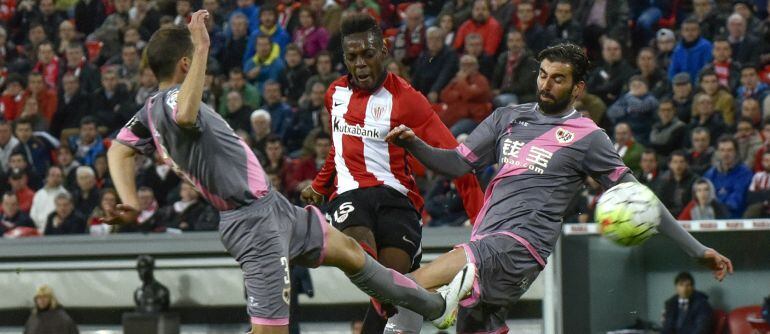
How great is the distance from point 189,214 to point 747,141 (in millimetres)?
6103

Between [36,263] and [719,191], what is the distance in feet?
23.4

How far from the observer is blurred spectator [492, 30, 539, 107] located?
630 inches

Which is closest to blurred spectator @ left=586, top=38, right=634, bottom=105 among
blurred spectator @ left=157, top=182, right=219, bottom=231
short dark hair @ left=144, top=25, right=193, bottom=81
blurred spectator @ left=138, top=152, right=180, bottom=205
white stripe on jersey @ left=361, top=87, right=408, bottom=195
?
blurred spectator @ left=157, top=182, right=219, bottom=231

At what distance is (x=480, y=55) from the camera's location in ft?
55.3

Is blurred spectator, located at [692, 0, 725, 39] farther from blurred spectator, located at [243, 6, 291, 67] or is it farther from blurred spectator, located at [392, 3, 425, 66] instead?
blurred spectator, located at [243, 6, 291, 67]

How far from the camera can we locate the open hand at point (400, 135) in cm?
758

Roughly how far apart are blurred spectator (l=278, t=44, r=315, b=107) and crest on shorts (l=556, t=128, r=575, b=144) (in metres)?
10.3

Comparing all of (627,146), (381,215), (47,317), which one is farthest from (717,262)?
(47,317)

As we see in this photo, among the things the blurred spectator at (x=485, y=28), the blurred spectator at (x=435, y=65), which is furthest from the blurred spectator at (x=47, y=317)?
the blurred spectator at (x=485, y=28)

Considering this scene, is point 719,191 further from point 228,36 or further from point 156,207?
point 228,36

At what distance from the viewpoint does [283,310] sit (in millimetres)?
7395

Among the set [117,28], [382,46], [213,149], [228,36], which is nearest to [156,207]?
[228,36]

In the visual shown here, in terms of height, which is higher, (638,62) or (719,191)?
(638,62)

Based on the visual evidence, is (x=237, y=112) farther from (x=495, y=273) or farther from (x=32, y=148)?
(x=495, y=273)
